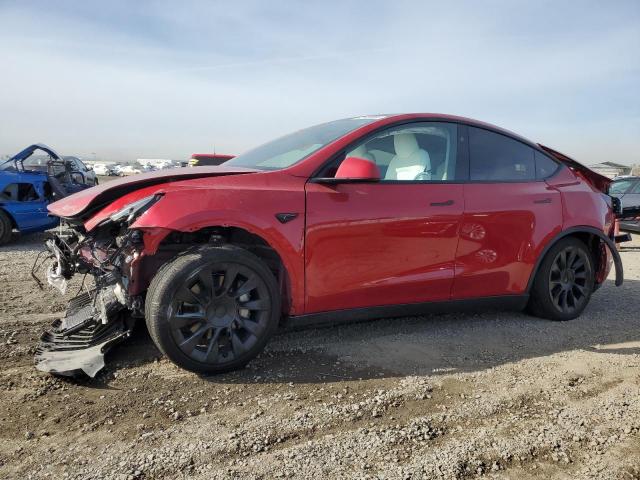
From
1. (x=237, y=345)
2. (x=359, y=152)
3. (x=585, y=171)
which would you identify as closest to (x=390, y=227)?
(x=359, y=152)

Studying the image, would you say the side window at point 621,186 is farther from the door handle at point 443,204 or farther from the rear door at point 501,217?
the door handle at point 443,204

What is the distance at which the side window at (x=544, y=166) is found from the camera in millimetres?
4305

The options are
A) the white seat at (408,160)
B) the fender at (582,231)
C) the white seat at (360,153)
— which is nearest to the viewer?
the white seat at (360,153)

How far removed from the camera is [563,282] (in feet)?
14.4

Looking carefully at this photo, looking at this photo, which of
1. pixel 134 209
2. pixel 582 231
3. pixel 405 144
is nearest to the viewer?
Answer: pixel 134 209

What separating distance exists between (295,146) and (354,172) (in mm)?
791

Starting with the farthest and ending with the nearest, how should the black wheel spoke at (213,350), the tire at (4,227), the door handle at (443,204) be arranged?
the tire at (4,227) < the door handle at (443,204) < the black wheel spoke at (213,350)

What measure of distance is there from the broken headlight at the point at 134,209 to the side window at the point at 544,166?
316cm

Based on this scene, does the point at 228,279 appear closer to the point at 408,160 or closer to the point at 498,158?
the point at 408,160

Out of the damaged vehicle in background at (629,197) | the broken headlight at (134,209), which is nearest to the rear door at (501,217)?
the broken headlight at (134,209)

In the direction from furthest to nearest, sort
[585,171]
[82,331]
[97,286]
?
[585,171], [82,331], [97,286]

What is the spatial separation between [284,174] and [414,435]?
5.69ft

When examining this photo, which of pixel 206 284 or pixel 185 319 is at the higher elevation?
pixel 206 284

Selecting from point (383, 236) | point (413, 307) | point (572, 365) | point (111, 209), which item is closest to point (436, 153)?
point (383, 236)
